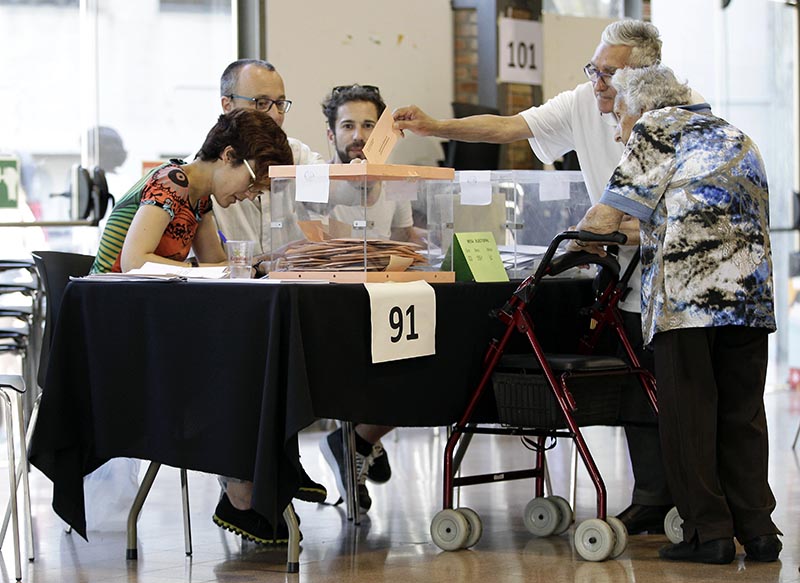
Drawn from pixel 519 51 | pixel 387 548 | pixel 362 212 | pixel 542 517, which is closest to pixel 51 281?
pixel 362 212

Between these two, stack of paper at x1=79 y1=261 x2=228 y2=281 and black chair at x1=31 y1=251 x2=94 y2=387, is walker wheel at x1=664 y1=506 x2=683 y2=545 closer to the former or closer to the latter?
stack of paper at x1=79 y1=261 x2=228 y2=281

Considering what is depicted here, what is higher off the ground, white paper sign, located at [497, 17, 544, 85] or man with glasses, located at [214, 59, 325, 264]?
white paper sign, located at [497, 17, 544, 85]

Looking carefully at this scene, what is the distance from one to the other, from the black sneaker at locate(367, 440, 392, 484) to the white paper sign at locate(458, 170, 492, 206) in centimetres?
95

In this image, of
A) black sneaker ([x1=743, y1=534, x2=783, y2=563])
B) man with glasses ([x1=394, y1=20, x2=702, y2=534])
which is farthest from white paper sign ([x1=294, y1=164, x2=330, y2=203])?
black sneaker ([x1=743, y1=534, x2=783, y2=563])

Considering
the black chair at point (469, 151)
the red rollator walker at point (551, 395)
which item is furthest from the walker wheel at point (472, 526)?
the black chair at point (469, 151)

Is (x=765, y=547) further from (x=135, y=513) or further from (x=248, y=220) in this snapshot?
(x=248, y=220)

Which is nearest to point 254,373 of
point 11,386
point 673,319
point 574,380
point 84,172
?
point 11,386

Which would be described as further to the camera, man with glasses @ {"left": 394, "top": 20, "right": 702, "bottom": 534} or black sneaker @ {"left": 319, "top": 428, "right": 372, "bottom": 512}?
black sneaker @ {"left": 319, "top": 428, "right": 372, "bottom": 512}

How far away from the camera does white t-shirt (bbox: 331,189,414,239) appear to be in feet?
12.4

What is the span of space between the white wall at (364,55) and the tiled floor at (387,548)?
7.92 feet

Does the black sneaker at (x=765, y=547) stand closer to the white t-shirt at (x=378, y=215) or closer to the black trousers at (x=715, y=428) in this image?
the black trousers at (x=715, y=428)

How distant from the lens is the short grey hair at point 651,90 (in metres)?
3.65

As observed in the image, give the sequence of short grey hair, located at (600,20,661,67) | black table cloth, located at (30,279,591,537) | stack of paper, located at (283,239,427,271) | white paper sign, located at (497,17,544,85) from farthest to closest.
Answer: white paper sign, located at (497,17,544,85) < short grey hair, located at (600,20,661,67) < stack of paper, located at (283,239,427,271) < black table cloth, located at (30,279,591,537)

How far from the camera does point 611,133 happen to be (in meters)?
4.30
